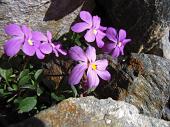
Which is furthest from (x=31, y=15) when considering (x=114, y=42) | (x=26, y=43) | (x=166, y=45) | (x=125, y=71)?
(x=166, y=45)

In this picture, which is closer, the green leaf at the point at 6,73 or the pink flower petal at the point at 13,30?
the pink flower petal at the point at 13,30

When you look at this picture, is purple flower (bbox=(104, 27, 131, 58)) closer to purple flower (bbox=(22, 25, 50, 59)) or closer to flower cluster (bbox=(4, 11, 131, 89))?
flower cluster (bbox=(4, 11, 131, 89))

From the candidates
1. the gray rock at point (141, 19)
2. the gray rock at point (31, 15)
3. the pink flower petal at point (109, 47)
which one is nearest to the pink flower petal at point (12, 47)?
the gray rock at point (31, 15)

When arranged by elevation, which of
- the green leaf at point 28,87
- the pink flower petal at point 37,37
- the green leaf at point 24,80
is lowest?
the green leaf at point 28,87

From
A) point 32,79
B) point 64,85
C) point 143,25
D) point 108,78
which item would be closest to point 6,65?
point 32,79

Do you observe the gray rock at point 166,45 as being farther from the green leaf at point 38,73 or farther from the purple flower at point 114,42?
the green leaf at point 38,73

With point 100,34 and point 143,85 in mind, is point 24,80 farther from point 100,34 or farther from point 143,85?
point 143,85

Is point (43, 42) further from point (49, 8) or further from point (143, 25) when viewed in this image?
point (143, 25)

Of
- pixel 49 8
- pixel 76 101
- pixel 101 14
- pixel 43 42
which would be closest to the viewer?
pixel 76 101
